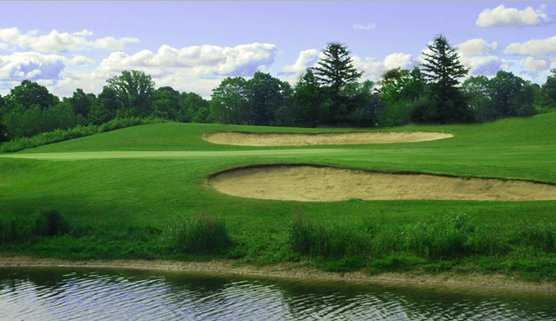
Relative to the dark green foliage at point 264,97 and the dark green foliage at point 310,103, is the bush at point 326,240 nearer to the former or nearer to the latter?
the dark green foliage at point 310,103

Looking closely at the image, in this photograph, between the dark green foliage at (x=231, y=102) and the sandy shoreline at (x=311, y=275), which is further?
the dark green foliage at (x=231, y=102)

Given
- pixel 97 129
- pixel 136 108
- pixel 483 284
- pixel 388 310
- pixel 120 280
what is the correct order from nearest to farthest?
pixel 388 310, pixel 483 284, pixel 120 280, pixel 97 129, pixel 136 108

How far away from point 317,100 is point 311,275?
220 feet

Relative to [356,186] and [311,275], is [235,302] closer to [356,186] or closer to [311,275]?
[311,275]

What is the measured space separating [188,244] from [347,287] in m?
5.73

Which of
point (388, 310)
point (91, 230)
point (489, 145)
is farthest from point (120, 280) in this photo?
point (489, 145)

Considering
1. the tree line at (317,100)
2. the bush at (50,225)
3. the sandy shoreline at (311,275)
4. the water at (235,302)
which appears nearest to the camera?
the water at (235,302)

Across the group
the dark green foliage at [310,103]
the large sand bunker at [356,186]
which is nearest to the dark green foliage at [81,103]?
the dark green foliage at [310,103]

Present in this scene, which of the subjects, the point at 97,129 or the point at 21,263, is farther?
the point at 97,129

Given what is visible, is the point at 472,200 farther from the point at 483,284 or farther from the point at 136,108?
the point at 136,108

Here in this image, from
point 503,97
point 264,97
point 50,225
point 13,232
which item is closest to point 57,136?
point 13,232

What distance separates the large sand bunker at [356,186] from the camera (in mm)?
23609

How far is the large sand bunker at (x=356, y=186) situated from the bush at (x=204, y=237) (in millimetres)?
4640

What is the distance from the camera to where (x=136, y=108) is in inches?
4941
